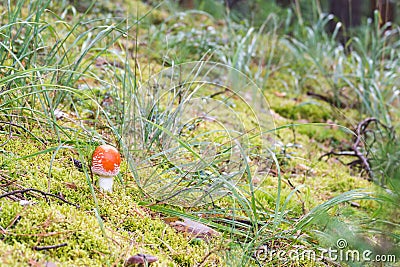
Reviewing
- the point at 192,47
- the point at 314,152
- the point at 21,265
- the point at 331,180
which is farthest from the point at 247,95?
the point at 21,265

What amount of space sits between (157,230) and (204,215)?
0.24m

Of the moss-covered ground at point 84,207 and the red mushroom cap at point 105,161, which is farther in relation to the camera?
the red mushroom cap at point 105,161

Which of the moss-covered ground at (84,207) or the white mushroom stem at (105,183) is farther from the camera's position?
the white mushroom stem at (105,183)

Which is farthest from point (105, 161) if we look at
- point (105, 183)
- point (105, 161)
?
point (105, 183)

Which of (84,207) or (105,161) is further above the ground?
(105,161)

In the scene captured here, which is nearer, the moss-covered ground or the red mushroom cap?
the moss-covered ground

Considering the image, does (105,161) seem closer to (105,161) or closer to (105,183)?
(105,161)

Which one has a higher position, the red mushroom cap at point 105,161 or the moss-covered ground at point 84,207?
the red mushroom cap at point 105,161

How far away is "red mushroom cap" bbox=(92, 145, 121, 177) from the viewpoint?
4.92ft

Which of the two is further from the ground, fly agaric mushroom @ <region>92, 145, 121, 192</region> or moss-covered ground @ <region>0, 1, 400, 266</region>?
fly agaric mushroom @ <region>92, 145, 121, 192</region>

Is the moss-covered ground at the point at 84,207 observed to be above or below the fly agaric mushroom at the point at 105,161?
below

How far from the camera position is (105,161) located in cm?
150

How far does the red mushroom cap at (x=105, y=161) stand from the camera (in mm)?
1500

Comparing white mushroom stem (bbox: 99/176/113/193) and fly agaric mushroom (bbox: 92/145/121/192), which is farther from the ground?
fly agaric mushroom (bbox: 92/145/121/192)
